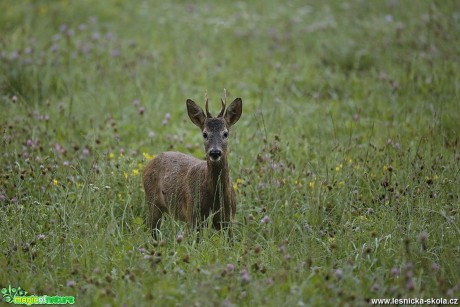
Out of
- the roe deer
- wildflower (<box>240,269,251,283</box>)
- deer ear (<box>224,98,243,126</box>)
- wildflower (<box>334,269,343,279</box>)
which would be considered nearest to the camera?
wildflower (<box>240,269,251,283</box>)

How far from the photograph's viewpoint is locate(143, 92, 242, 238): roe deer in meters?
5.36

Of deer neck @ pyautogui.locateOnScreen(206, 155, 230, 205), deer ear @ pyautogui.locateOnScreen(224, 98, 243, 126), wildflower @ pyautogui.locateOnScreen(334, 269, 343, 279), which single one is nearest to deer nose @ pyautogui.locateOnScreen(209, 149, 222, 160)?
deer neck @ pyautogui.locateOnScreen(206, 155, 230, 205)

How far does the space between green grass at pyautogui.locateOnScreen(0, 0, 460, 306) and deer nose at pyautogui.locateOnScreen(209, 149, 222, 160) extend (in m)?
0.54

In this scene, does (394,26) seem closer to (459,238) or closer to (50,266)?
(459,238)

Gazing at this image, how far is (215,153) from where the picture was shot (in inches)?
205

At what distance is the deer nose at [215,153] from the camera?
17.1 feet

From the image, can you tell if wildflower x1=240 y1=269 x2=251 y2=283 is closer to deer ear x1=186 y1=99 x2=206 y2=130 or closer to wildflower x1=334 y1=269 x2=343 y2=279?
wildflower x1=334 y1=269 x2=343 y2=279

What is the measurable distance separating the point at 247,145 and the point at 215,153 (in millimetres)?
1858

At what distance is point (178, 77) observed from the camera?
9008 mm

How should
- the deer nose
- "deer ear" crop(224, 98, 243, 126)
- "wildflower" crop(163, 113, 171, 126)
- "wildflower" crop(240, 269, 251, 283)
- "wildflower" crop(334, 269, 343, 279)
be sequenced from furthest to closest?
"wildflower" crop(163, 113, 171, 126)
"deer ear" crop(224, 98, 243, 126)
the deer nose
"wildflower" crop(334, 269, 343, 279)
"wildflower" crop(240, 269, 251, 283)

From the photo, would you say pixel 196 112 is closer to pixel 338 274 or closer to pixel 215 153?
pixel 215 153

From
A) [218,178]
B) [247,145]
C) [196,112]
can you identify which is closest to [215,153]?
[218,178]

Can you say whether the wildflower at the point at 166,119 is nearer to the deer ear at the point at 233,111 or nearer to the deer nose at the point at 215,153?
the deer ear at the point at 233,111

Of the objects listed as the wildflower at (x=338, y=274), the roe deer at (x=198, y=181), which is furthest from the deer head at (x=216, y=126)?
the wildflower at (x=338, y=274)
